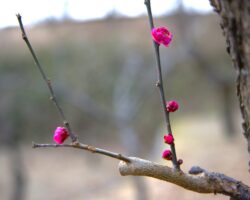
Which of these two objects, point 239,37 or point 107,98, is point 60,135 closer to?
point 239,37

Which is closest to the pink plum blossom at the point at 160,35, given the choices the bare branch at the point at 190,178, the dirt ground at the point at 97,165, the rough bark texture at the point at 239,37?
the rough bark texture at the point at 239,37

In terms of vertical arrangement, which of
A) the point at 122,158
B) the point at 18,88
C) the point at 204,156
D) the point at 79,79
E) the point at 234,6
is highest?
the point at 79,79

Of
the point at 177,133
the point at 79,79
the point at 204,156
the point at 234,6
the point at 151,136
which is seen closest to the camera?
the point at 234,6

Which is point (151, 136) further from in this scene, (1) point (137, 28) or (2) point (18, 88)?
(2) point (18, 88)

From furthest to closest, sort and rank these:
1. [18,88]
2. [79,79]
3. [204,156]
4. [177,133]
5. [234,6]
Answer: [79,79], [177,133], [18,88], [204,156], [234,6]

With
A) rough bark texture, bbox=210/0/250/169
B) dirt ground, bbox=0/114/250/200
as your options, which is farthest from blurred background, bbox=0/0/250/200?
rough bark texture, bbox=210/0/250/169

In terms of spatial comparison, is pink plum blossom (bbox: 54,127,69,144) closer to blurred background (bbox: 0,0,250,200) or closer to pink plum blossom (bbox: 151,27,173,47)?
pink plum blossom (bbox: 151,27,173,47)

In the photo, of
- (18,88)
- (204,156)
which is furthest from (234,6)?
(18,88)
